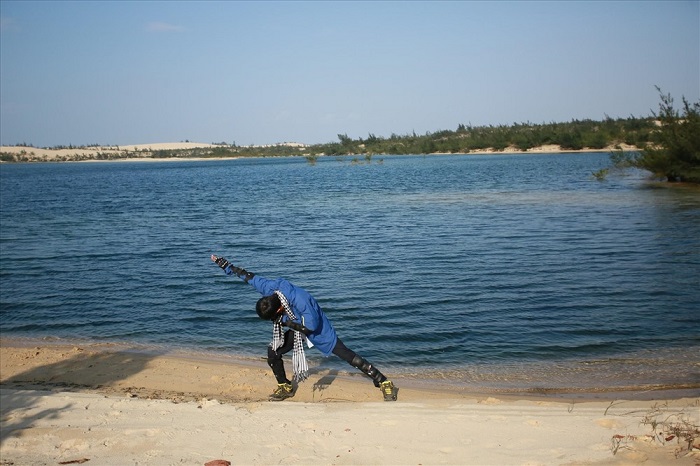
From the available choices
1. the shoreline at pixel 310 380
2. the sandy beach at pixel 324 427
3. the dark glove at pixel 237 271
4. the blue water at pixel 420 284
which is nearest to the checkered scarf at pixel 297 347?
the sandy beach at pixel 324 427

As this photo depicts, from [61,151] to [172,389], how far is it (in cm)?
20989

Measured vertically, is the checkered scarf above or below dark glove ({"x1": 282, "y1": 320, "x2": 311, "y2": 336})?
below

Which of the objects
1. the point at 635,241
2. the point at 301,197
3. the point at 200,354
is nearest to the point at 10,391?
the point at 200,354

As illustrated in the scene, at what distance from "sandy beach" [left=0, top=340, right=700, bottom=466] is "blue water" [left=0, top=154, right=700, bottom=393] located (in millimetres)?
1807

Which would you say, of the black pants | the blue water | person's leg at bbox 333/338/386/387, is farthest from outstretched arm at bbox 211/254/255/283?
the blue water

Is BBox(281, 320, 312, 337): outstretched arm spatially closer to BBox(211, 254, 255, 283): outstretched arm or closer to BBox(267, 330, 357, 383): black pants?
BBox(267, 330, 357, 383): black pants

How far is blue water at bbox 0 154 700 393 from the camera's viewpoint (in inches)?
403

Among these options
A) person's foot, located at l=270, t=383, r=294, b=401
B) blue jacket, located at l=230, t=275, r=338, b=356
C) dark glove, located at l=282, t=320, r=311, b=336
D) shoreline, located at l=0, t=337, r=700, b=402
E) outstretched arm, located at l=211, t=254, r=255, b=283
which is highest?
outstretched arm, located at l=211, t=254, r=255, b=283

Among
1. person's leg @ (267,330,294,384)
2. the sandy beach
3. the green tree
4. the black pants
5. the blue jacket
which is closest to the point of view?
the sandy beach

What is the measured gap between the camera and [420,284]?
15039 mm

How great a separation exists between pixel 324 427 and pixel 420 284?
28.6ft

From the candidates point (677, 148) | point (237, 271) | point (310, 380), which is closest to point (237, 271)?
point (237, 271)

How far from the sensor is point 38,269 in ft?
60.3

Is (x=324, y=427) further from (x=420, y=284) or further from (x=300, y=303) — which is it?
(x=420, y=284)
